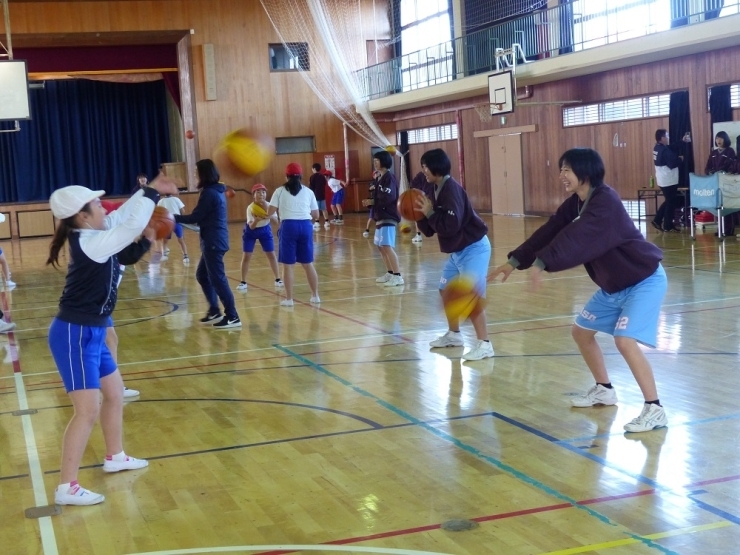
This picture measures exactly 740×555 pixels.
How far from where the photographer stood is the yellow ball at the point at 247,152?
710 centimetres

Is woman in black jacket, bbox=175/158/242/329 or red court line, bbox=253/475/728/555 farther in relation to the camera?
woman in black jacket, bbox=175/158/242/329

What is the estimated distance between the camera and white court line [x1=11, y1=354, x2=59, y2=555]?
4.15 m

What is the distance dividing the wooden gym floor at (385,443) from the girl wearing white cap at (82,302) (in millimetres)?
324

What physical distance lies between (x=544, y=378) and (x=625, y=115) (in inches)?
597

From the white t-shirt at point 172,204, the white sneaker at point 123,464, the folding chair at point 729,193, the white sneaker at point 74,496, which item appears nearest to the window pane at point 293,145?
the white t-shirt at point 172,204

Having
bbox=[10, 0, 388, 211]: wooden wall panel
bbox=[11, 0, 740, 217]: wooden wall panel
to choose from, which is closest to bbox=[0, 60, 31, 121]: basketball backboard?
bbox=[11, 0, 740, 217]: wooden wall panel

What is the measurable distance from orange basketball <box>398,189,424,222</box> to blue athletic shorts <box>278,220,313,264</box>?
11.1 ft

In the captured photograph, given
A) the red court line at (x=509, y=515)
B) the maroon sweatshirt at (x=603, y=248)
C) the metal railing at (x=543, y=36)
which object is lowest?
the red court line at (x=509, y=515)

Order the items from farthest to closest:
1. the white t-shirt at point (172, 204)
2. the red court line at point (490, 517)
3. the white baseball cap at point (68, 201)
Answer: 1. the white t-shirt at point (172, 204)
2. the white baseball cap at point (68, 201)
3. the red court line at point (490, 517)

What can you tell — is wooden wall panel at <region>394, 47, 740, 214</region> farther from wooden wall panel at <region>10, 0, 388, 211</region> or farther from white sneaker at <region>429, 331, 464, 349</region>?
white sneaker at <region>429, 331, 464, 349</region>

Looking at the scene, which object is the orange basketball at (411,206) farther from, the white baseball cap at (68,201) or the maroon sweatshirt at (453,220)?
the white baseball cap at (68,201)

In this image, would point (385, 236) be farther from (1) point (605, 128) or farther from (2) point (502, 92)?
(1) point (605, 128)

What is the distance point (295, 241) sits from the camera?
10.8m

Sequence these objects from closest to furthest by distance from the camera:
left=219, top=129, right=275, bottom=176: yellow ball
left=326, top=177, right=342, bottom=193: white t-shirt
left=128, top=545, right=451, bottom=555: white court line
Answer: left=128, top=545, right=451, bottom=555: white court line < left=219, top=129, right=275, bottom=176: yellow ball < left=326, top=177, right=342, bottom=193: white t-shirt
